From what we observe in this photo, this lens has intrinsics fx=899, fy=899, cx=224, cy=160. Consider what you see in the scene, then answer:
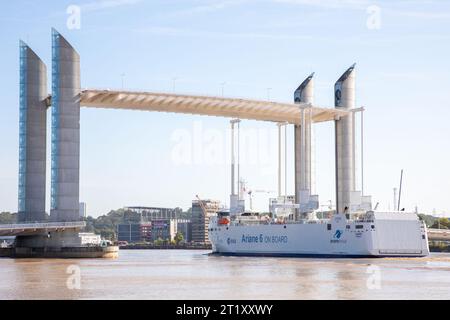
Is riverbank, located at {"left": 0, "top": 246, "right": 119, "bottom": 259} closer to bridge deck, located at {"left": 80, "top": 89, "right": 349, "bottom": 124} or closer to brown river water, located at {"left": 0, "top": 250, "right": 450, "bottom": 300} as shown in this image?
bridge deck, located at {"left": 80, "top": 89, "right": 349, "bottom": 124}

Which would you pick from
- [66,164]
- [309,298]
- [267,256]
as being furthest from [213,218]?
[309,298]

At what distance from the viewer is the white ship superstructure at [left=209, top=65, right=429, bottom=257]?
268ft

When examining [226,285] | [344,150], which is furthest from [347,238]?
[226,285]

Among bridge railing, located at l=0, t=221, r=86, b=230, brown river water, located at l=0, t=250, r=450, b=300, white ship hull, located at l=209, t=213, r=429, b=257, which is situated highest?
bridge railing, located at l=0, t=221, r=86, b=230

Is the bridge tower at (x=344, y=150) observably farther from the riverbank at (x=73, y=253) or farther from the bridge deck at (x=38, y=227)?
the bridge deck at (x=38, y=227)

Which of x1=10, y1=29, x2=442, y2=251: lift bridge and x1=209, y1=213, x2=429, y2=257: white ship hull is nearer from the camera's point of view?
x1=10, y1=29, x2=442, y2=251: lift bridge

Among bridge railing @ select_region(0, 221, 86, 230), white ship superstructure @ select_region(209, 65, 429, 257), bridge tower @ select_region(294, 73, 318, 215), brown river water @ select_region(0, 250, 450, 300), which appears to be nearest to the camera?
brown river water @ select_region(0, 250, 450, 300)

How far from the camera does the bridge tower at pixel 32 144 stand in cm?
8344

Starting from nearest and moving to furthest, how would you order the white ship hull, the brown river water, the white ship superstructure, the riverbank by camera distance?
the brown river water → the riverbank → the white ship hull → the white ship superstructure

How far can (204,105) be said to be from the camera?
8625cm

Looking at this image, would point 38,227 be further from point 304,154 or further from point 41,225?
point 304,154

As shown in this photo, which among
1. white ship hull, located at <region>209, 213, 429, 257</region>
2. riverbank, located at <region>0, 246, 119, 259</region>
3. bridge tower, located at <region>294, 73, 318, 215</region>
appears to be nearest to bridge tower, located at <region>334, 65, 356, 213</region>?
bridge tower, located at <region>294, 73, 318, 215</region>
